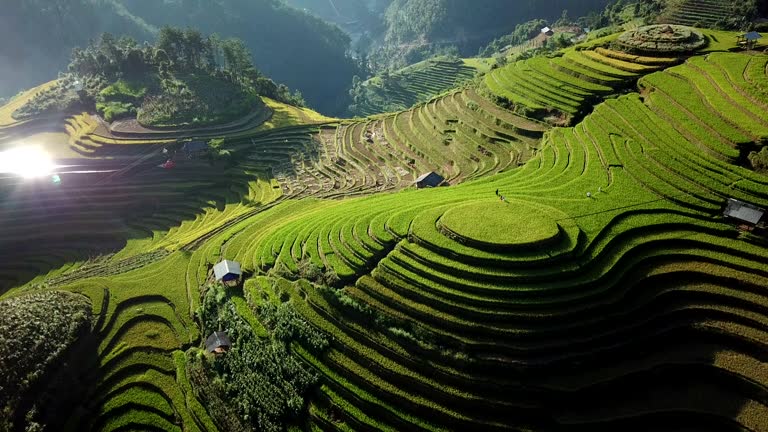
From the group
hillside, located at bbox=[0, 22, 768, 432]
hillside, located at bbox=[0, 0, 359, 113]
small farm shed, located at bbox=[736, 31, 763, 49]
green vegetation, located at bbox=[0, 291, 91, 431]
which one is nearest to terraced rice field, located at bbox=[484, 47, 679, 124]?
hillside, located at bbox=[0, 22, 768, 432]

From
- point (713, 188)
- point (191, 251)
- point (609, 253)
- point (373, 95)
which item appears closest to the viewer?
point (609, 253)

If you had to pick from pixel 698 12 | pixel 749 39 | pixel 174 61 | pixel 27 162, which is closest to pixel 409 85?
pixel 174 61

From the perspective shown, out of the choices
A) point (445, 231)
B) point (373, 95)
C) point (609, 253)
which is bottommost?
point (609, 253)

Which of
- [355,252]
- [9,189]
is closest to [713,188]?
[355,252]

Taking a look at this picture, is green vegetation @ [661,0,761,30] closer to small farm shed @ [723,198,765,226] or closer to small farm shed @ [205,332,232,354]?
small farm shed @ [723,198,765,226]

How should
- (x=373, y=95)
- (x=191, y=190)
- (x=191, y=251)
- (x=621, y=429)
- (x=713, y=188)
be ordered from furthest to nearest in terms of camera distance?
(x=373, y=95), (x=191, y=190), (x=191, y=251), (x=713, y=188), (x=621, y=429)

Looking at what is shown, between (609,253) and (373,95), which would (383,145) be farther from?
(373,95)

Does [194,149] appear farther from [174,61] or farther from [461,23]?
[461,23]

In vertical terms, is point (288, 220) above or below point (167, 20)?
below
